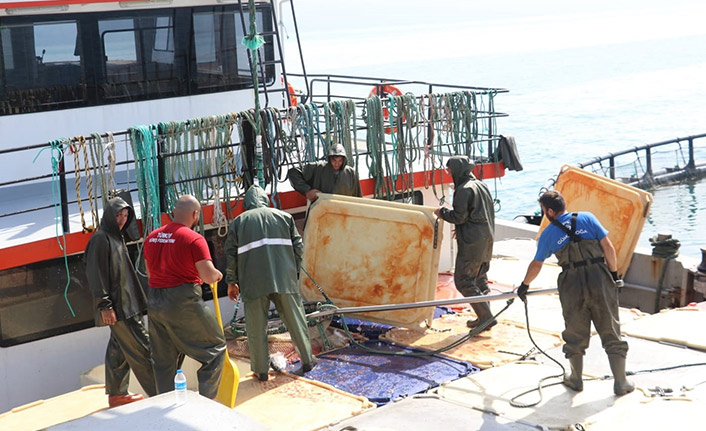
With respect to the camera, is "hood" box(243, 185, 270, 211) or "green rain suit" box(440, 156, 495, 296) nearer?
"hood" box(243, 185, 270, 211)

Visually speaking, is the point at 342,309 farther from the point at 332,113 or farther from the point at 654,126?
the point at 654,126

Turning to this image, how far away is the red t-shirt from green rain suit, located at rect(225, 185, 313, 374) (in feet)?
2.89

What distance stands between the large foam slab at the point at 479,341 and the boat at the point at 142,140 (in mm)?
1144

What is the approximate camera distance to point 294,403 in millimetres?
7328

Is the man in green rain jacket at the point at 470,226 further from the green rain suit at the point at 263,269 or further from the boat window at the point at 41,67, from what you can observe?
the boat window at the point at 41,67

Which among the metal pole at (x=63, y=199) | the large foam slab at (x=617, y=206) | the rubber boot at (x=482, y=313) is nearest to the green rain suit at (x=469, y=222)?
the rubber boot at (x=482, y=313)

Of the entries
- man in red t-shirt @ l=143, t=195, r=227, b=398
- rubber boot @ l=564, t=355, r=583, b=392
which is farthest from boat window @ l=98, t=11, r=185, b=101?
rubber boot @ l=564, t=355, r=583, b=392

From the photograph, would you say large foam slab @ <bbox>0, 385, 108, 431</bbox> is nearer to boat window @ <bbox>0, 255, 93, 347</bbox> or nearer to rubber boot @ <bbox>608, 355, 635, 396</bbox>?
boat window @ <bbox>0, 255, 93, 347</bbox>

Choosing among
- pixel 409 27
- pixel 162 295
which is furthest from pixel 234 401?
pixel 409 27

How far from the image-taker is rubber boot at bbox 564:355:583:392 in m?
7.29

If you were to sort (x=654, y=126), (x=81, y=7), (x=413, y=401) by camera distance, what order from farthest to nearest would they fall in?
(x=654, y=126) < (x=81, y=7) < (x=413, y=401)

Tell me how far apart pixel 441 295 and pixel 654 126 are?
50474 mm

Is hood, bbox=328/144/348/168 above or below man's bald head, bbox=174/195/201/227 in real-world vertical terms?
above

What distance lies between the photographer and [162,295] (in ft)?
22.5
